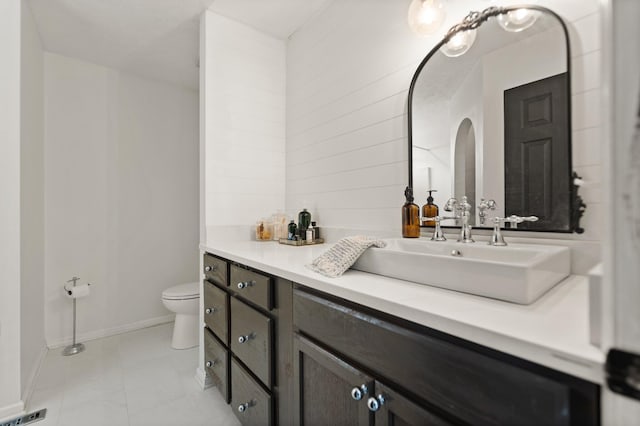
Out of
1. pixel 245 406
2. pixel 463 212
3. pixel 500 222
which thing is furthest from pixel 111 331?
pixel 500 222

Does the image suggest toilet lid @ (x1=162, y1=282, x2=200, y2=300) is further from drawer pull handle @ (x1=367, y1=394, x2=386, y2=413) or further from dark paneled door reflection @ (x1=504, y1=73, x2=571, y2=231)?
dark paneled door reflection @ (x1=504, y1=73, x2=571, y2=231)

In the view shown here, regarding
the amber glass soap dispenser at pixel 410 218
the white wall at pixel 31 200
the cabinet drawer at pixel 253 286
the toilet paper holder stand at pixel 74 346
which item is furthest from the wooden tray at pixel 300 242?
the toilet paper holder stand at pixel 74 346

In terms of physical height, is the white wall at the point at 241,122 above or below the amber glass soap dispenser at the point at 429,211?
above

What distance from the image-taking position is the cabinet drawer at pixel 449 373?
448 millimetres

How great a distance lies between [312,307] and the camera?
2.96ft

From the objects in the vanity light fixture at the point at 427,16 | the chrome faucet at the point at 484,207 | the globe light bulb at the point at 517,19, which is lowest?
the chrome faucet at the point at 484,207

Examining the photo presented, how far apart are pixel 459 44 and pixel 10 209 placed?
2307 millimetres

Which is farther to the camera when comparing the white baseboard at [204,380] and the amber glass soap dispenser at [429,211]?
the white baseboard at [204,380]

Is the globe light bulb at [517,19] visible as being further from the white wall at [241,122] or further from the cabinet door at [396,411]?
the white wall at [241,122]

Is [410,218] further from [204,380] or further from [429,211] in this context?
[204,380]

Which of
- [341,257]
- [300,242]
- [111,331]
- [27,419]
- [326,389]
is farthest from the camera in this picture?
[111,331]

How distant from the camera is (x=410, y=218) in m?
1.30

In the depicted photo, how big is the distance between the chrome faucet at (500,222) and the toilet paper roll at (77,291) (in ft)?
9.26

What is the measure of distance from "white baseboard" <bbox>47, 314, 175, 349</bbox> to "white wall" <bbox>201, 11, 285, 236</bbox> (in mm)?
1584
